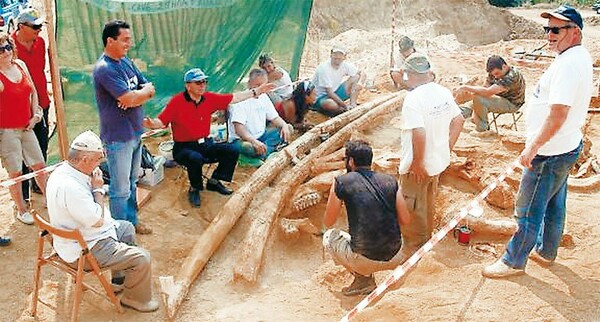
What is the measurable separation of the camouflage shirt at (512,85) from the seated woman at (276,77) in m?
2.64

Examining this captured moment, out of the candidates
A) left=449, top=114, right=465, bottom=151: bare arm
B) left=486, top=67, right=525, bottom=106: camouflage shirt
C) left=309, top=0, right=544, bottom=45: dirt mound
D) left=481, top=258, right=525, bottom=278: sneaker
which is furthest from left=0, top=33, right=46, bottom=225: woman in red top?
left=309, top=0, right=544, bottom=45: dirt mound

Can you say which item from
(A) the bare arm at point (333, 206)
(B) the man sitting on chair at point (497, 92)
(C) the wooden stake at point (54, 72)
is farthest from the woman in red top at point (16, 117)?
(B) the man sitting on chair at point (497, 92)

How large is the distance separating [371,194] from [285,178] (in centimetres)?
193

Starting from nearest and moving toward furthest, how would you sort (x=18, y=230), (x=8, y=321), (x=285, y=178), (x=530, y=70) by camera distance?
(x=8, y=321)
(x=18, y=230)
(x=285, y=178)
(x=530, y=70)

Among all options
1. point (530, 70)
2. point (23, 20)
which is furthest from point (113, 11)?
point (530, 70)

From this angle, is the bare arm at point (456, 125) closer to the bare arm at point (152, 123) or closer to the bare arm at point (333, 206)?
the bare arm at point (333, 206)

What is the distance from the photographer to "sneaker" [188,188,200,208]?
19.6ft

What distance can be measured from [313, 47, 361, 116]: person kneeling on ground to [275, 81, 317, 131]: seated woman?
60 centimetres

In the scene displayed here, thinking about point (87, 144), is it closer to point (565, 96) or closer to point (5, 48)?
point (5, 48)

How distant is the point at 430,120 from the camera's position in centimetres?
451

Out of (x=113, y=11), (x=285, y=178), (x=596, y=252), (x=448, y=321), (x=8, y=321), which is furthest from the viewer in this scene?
(x=113, y=11)

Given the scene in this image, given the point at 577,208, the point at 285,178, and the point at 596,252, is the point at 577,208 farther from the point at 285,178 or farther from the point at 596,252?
the point at 285,178

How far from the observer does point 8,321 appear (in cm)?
409

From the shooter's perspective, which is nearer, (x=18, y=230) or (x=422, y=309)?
(x=422, y=309)
